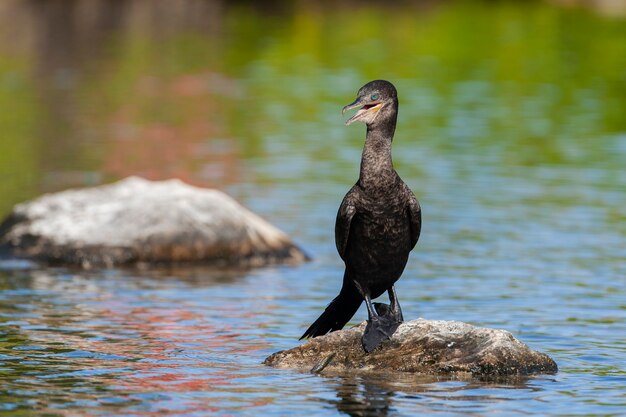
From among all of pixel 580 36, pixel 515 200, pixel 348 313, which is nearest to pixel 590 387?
pixel 348 313

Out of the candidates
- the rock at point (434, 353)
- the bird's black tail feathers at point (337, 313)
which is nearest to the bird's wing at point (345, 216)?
the bird's black tail feathers at point (337, 313)

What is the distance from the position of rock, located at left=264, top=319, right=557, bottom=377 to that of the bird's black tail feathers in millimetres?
257

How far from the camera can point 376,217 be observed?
32.6 feet

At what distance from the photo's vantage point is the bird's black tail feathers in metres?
10.6

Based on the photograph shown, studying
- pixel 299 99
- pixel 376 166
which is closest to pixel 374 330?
pixel 376 166

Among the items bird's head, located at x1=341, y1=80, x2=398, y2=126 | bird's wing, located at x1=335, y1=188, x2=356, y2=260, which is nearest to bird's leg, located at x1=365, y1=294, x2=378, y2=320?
bird's wing, located at x1=335, y1=188, x2=356, y2=260

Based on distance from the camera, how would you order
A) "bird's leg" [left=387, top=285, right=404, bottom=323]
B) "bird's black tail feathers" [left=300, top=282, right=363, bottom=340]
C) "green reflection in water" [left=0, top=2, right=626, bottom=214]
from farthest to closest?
"green reflection in water" [left=0, top=2, right=626, bottom=214]
"bird's black tail feathers" [left=300, top=282, right=363, bottom=340]
"bird's leg" [left=387, top=285, right=404, bottom=323]

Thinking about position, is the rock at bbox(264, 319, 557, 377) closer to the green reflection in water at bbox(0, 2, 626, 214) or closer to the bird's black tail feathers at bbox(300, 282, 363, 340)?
the bird's black tail feathers at bbox(300, 282, 363, 340)

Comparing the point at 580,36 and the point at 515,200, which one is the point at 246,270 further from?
the point at 580,36

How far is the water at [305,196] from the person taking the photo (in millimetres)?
9953

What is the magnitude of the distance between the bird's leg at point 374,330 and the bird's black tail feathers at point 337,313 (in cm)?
37

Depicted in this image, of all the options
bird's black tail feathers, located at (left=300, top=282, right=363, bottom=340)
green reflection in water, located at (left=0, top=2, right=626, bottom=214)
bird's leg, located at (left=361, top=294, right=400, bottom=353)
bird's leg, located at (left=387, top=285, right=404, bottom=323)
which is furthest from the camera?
green reflection in water, located at (left=0, top=2, right=626, bottom=214)

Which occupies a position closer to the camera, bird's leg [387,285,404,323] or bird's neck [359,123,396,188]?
bird's neck [359,123,396,188]

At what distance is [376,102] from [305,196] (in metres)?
10.0
